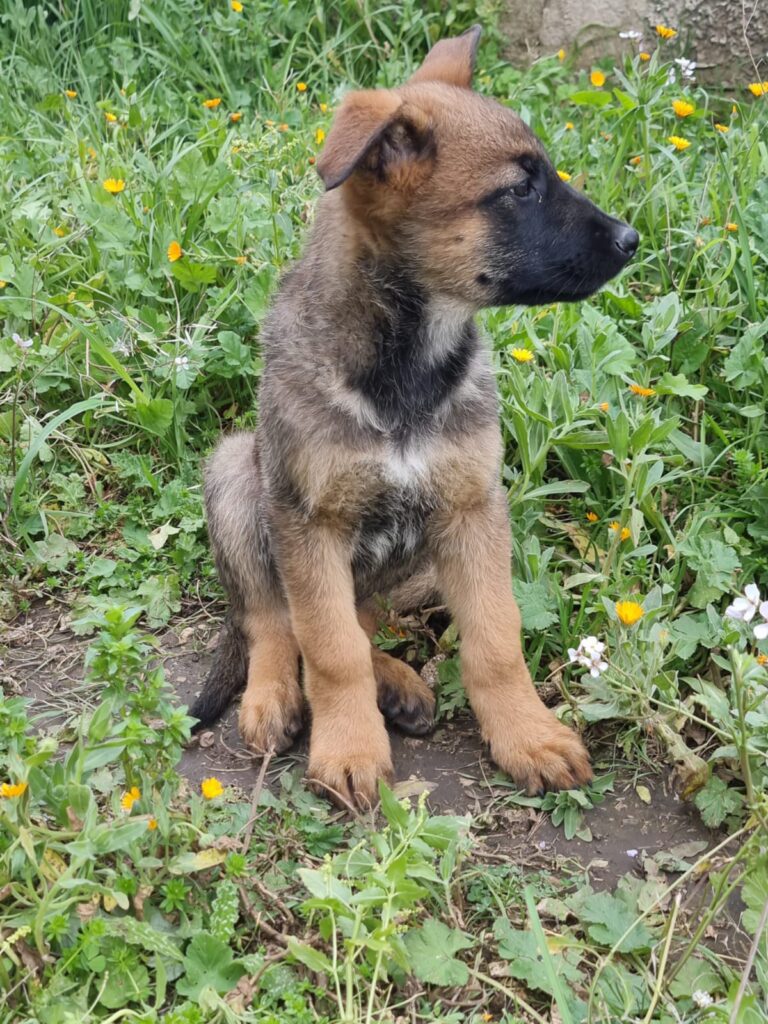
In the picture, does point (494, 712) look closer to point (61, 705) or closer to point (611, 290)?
point (61, 705)

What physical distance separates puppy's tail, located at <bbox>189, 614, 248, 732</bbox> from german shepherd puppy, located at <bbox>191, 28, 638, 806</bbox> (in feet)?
0.09

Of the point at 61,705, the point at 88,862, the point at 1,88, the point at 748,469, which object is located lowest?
the point at 61,705

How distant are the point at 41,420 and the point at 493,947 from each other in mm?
2807

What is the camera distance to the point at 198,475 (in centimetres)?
442

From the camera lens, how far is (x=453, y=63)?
3381 millimetres

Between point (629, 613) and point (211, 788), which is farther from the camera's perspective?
point (629, 613)

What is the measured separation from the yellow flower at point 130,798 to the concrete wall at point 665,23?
4816 mm

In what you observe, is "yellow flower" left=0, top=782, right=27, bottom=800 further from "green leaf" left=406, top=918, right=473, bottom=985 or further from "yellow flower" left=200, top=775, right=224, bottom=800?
"green leaf" left=406, top=918, right=473, bottom=985

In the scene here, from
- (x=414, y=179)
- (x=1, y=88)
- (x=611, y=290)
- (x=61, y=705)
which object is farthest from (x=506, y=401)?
(x=1, y=88)

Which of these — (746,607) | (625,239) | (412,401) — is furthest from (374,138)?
(746,607)

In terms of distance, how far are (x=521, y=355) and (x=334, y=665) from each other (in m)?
1.37

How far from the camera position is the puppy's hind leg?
3.42m

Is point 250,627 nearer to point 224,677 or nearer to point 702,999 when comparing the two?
point 224,677

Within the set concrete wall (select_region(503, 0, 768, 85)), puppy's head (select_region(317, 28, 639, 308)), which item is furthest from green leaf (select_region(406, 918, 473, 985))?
concrete wall (select_region(503, 0, 768, 85))
